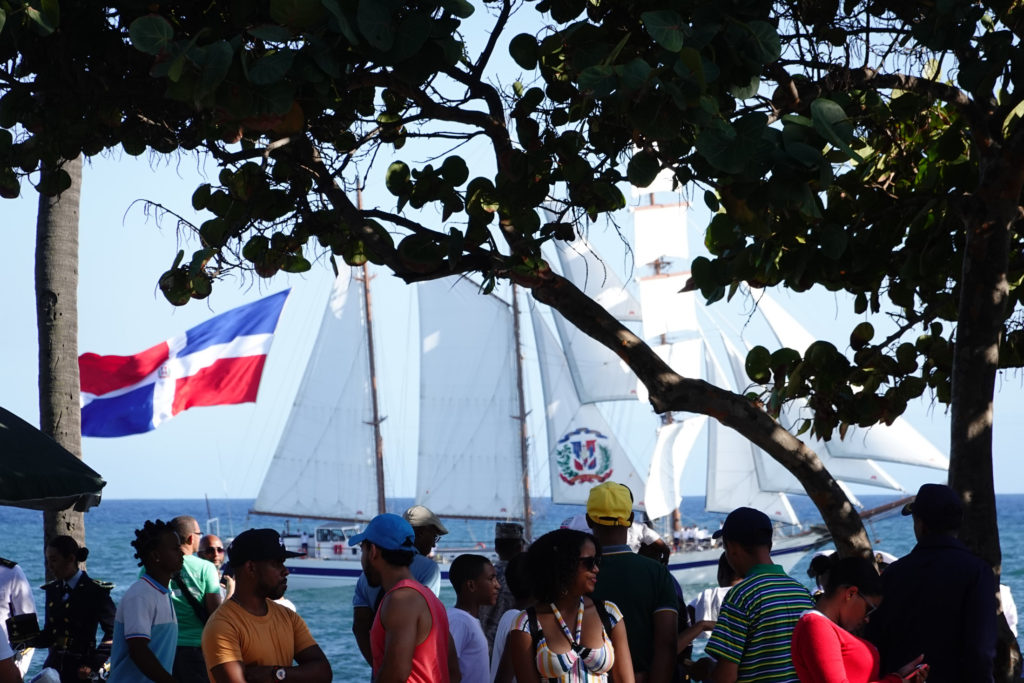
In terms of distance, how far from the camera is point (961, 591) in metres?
4.44

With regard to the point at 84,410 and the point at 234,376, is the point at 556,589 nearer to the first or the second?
the point at 84,410

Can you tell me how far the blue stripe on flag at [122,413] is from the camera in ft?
51.4

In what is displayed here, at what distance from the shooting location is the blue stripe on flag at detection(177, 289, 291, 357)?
18.6m

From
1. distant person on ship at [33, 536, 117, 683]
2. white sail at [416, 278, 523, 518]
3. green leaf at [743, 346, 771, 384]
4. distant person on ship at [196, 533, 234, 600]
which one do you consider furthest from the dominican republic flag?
white sail at [416, 278, 523, 518]

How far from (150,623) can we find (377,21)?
2.79 metres

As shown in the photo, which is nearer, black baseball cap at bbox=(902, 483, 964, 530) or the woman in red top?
the woman in red top

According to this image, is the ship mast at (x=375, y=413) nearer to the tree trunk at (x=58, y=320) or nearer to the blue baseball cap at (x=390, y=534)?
the tree trunk at (x=58, y=320)

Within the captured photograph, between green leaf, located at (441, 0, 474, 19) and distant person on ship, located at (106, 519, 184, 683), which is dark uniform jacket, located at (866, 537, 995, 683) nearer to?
green leaf, located at (441, 0, 474, 19)

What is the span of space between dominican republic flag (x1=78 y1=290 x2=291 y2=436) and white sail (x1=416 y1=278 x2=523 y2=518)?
25592 mm

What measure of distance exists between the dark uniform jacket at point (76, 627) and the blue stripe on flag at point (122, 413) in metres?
9.46

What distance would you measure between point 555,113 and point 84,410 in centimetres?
1169

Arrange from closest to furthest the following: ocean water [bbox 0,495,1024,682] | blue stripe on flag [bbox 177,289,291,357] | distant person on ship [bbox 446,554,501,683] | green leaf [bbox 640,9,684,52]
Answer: green leaf [bbox 640,9,684,52]
distant person on ship [bbox 446,554,501,683]
blue stripe on flag [bbox 177,289,291,357]
ocean water [bbox 0,495,1024,682]

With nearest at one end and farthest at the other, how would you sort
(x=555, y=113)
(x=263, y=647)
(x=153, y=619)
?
(x=263, y=647) < (x=153, y=619) < (x=555, y=113)

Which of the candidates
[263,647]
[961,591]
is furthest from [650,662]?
[263,647]
